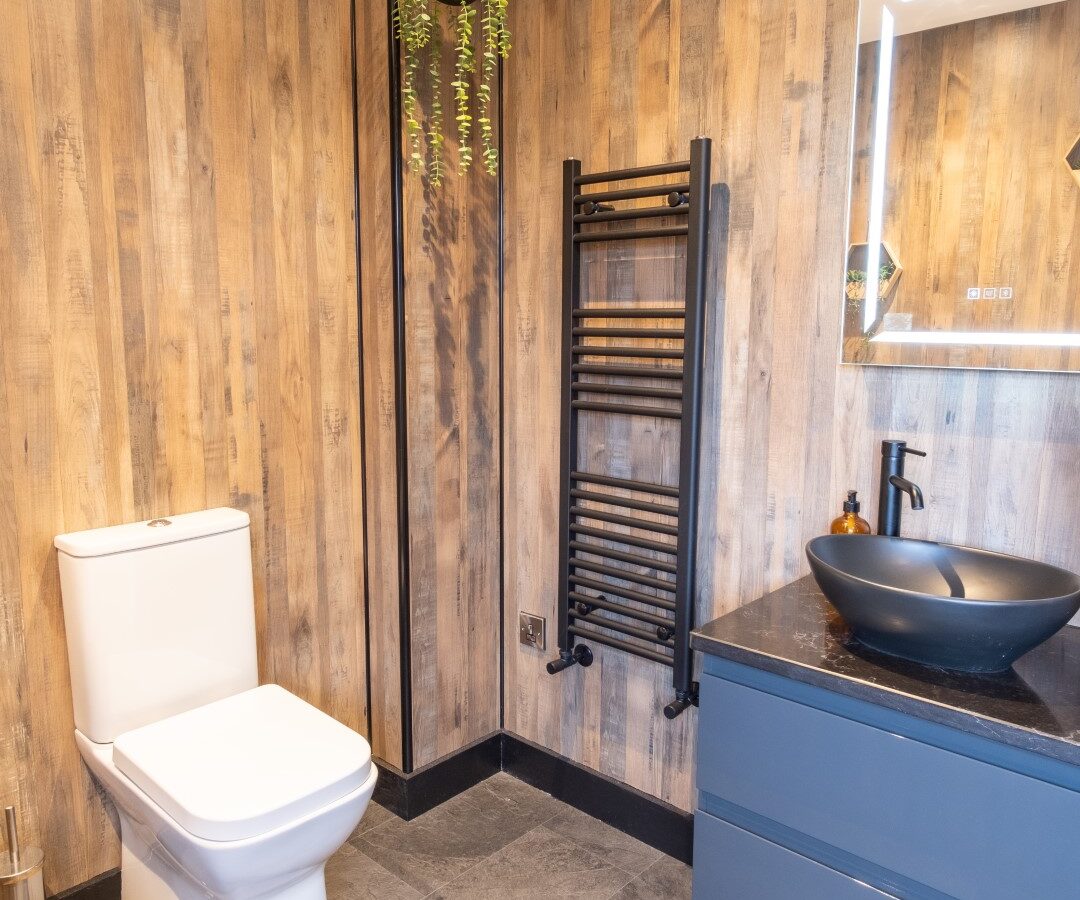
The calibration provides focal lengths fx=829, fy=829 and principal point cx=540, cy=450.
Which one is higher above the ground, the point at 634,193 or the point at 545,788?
the point at 634,193

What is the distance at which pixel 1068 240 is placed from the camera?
149cm

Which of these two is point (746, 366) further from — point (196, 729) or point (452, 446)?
point (196, 729)

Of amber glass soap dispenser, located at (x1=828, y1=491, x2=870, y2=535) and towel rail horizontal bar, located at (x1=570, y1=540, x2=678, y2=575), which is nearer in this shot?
amber glass soap dispenser, located at (x1=828, y1=491, x2=870, y2=535)

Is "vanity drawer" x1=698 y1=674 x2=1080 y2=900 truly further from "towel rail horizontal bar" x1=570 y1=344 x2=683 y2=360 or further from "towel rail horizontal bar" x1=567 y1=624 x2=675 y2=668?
"towel rail horizontal bar" x1=570 y1=344 x2=683 y2=360

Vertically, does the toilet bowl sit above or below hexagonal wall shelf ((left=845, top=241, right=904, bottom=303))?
below

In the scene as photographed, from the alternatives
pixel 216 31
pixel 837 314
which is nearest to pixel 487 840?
pixel 837 314

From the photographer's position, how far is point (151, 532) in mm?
1795

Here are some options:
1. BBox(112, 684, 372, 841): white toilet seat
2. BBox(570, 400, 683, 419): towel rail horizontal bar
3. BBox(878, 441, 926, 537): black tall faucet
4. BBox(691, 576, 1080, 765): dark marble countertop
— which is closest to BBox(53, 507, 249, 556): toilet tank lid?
BBox(112, 684, 372, 841): white toilet seat

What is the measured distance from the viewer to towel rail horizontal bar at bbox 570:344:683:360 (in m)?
1.96

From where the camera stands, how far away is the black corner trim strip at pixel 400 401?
211 centimetres

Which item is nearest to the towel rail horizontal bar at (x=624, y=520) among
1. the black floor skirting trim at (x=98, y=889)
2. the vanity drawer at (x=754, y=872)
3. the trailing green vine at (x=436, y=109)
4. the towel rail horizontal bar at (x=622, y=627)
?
the towel rail horizontal bar at (x=622, y=627)

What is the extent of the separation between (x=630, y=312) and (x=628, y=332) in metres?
0.05

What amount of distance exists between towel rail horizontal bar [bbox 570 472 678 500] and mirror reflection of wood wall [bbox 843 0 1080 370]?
571mm

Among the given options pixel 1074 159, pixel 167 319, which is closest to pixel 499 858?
pixel 167 319
